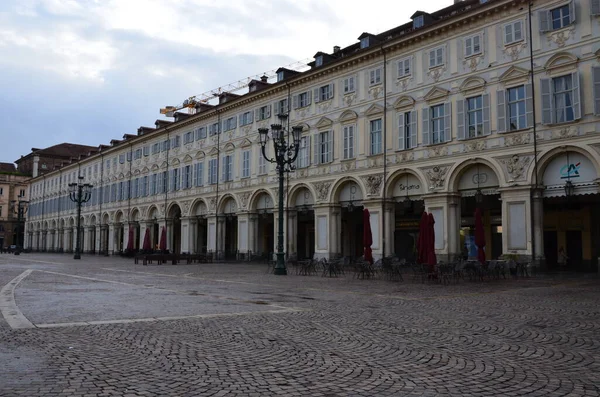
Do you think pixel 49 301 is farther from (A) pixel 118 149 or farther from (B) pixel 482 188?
(A) pixel 118 149

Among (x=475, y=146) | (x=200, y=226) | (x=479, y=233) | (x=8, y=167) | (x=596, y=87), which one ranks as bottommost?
(x=479, y=233)

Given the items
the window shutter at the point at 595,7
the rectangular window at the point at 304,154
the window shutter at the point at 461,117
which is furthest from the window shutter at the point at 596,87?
the rectangular window at the point at 304,154

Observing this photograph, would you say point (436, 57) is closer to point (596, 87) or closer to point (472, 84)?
point (472, 84)

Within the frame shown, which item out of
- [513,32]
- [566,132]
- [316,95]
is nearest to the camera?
[566,132]

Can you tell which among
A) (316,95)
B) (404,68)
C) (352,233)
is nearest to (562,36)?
(404,68)

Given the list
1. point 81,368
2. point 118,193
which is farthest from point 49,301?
point 118,193

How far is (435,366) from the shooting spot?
655cm

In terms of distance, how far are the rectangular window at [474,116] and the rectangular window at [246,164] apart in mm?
19875

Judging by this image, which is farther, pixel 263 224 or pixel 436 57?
pixel 263 224

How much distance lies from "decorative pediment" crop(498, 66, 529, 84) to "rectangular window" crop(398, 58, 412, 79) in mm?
6149

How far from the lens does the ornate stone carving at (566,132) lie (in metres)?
23.9

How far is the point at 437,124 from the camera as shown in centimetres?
2994

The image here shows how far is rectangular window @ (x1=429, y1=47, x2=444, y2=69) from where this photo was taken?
3000 cm

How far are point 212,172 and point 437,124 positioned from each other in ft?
76.0
